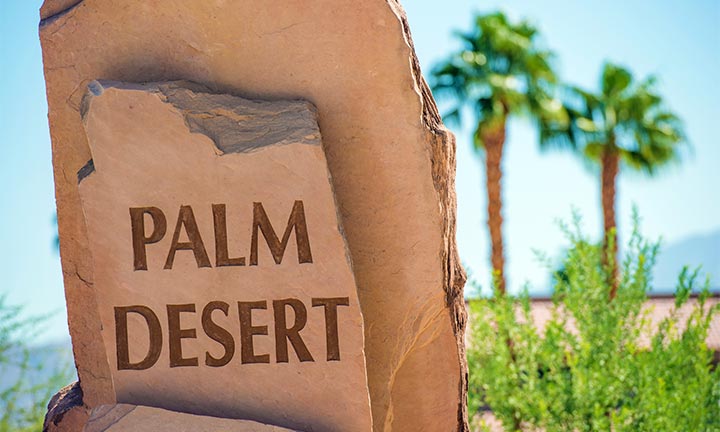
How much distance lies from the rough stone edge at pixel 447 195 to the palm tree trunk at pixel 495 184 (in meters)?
12.5

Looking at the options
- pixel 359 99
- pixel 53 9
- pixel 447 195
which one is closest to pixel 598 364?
pixel 447 195

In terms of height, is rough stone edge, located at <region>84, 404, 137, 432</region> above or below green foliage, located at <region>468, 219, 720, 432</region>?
above

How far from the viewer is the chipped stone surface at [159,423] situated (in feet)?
11.6

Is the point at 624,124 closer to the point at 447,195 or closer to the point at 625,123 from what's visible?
the point at 625,123

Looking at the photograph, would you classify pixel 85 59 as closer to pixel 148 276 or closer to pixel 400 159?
pixel 148 276

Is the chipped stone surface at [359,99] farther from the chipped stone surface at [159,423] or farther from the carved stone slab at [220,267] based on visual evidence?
the chipped stone surface at [159,423]

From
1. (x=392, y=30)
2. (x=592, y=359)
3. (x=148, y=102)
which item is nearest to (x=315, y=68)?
(x=392, y=30)

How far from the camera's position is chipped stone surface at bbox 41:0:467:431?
12.8 feet

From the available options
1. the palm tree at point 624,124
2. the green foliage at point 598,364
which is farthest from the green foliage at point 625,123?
the green foliage at point 598,364

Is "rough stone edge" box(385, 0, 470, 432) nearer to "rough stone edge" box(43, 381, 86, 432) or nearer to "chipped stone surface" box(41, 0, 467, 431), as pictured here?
"chipped stone surface" box(41, 0, 467, 431)

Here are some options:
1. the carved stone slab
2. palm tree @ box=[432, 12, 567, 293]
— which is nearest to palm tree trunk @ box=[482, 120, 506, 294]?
palm tree @ box=[432, 12, 567, 293]

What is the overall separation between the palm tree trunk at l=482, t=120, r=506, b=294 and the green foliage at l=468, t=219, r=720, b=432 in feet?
30.7

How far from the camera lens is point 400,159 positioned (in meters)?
3.95

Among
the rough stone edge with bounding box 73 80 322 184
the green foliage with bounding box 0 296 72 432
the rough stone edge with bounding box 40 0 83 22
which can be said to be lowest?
the green foliage with bounding box 0 296 72 432
